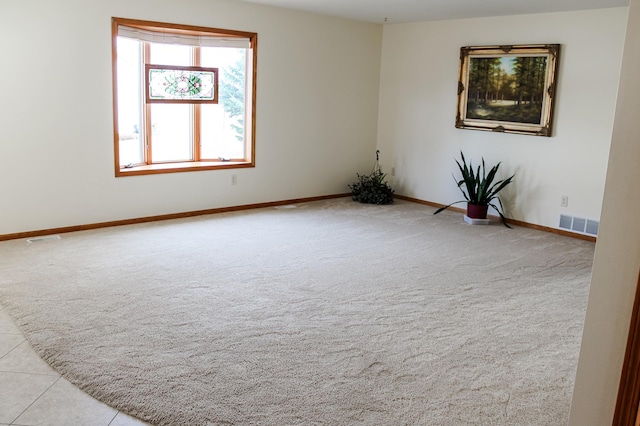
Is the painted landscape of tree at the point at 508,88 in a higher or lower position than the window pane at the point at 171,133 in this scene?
higher

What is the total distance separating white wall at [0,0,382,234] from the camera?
4926mm

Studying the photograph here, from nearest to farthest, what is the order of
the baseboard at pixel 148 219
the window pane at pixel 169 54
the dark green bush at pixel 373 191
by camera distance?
the baseboard at pixel 148 219 < the window pane at pixel 169 54 < the dark green bush at pixel 373 191

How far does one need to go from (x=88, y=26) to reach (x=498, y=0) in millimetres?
3705

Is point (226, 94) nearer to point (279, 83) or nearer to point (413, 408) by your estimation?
point (279, 83)

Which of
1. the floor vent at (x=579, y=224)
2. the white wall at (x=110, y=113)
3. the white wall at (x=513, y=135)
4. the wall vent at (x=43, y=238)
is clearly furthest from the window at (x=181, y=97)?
the floor vent at (x=579, y=224)

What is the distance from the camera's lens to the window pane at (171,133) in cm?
611

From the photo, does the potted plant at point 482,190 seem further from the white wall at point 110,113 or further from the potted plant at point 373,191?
the white wall at point 110,113

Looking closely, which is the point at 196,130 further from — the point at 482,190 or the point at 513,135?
the point at 513,135

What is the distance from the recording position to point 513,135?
6.35 metres

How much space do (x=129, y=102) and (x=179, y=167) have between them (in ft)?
2.66

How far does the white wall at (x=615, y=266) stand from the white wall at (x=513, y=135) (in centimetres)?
427

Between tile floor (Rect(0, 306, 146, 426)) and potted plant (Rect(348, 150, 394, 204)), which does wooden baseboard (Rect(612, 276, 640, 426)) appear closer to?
tile floor (Rect(0, 306, 146, 426))

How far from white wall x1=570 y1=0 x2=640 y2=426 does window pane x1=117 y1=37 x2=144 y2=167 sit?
4.86 meters

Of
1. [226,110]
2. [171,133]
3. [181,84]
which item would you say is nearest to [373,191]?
[226,110]
